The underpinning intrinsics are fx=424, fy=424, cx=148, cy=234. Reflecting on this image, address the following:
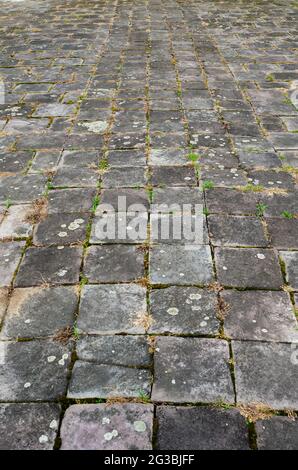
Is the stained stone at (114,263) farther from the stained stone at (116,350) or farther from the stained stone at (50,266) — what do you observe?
the stained stone at (116,350)

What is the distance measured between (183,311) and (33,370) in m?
1.04

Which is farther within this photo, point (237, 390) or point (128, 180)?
point (128, 180)

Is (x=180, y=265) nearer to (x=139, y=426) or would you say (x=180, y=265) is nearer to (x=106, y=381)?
(x=106, y=381)

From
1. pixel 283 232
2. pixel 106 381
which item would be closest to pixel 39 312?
pixel 106 381

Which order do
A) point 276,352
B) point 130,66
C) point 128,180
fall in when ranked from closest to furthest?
point 276,352, point 128,180, point 130,66

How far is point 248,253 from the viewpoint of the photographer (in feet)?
11.2

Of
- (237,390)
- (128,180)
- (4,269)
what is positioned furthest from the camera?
(128,180)

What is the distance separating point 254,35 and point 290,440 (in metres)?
8.65

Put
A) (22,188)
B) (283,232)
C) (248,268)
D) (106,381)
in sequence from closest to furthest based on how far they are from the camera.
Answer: (106,381)
(248,268)
(283,232)
(22,188)

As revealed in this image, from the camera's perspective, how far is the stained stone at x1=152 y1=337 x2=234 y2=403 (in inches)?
96.0

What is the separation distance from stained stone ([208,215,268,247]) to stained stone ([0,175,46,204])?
5.80ft

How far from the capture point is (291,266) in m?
3.29
